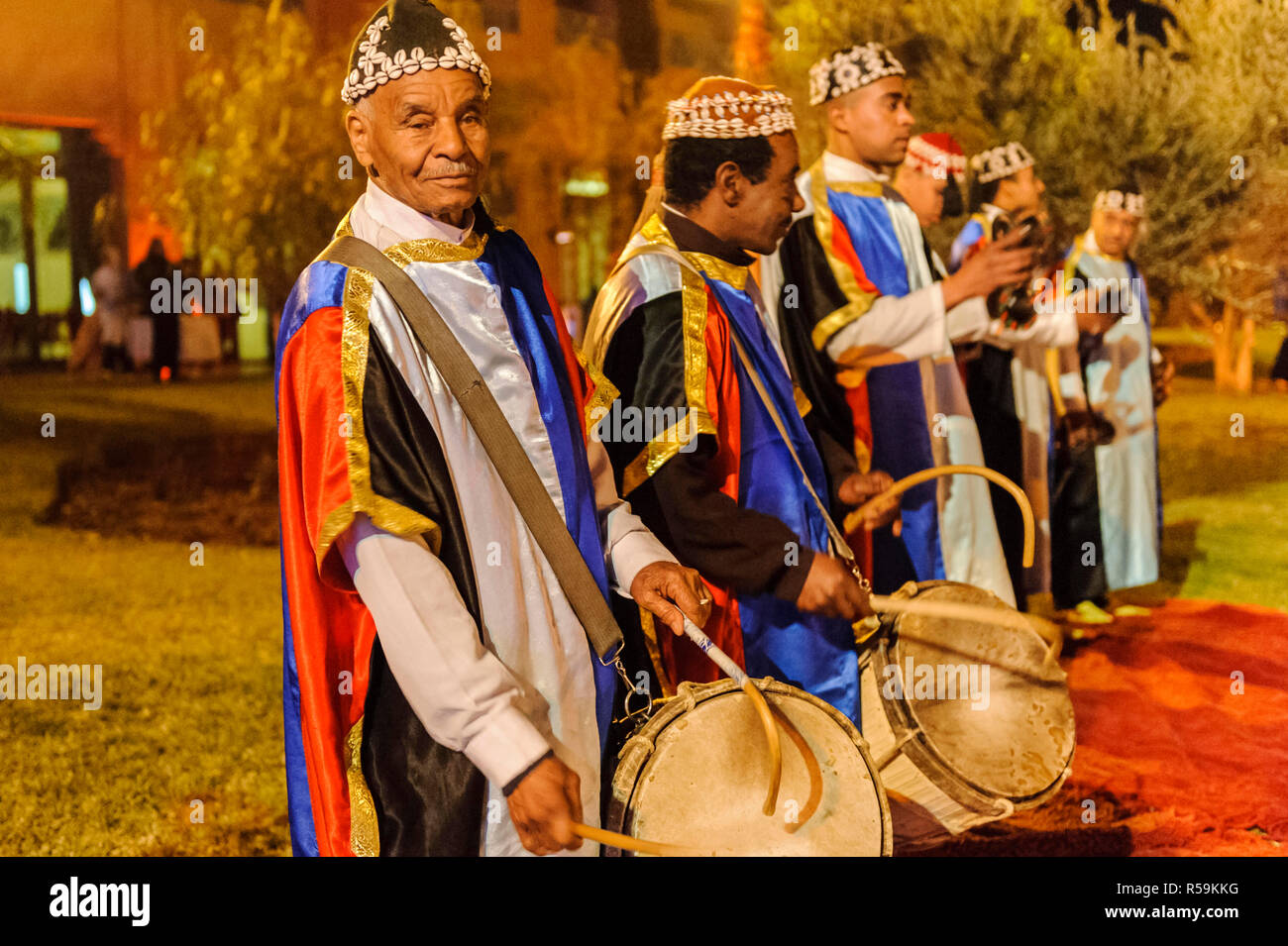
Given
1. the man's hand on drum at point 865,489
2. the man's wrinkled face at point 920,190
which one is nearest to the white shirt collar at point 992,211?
the man's wrinkled face at point 920,190

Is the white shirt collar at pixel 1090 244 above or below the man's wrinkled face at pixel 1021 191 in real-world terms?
below

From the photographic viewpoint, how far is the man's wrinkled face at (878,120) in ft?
12.8

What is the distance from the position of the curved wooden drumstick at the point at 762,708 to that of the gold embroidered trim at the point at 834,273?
1621 millimetres

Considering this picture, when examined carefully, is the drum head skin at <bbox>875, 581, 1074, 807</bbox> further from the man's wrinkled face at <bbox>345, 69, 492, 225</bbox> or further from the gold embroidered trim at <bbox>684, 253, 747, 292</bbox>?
the man's wrinkled face at <bbox>345, 69, 492, 225</bbox>

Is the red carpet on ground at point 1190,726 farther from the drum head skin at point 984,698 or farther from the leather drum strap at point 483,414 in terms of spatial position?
the leather drum strap at point 483,414

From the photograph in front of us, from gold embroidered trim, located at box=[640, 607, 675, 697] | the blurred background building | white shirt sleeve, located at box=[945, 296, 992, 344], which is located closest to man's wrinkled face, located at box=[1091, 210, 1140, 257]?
white shirt sleeve, located at box=[945, 296, 992, 344]

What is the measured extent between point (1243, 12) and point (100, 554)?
4597mm

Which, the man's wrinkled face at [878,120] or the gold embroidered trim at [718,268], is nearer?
the gold embroidered trim at [718,268]

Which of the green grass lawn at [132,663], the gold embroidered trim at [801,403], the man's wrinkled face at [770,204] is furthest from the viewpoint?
the green grass lawn at [132,663]

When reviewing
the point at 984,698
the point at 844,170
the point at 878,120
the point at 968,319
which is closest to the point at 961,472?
the point at 984,698

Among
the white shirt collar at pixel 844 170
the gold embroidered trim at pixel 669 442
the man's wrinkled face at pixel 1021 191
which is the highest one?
the man's wrinkled face at pixel 1021 191

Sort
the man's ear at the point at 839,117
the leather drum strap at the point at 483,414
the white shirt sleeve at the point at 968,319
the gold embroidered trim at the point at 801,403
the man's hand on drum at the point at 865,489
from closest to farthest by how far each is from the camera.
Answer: the leather drum strap at the point at 483,414 < the gold embroidered trim at the point at 801,403 < the man's hand on drum at the point at 865,489 < the man's ear at the point at 839,117 < the white shirt sleeve at the point at 968,319

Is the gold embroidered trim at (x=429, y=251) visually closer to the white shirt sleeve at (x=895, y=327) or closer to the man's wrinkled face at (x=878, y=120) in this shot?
the white shirt sleeve at (x=895, y=327)

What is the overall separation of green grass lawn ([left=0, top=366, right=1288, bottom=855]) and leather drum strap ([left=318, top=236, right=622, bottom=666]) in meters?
1.95
